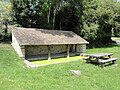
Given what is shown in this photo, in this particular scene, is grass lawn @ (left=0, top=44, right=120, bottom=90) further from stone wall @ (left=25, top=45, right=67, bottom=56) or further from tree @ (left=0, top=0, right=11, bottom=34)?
tree @ (left=0, top=0, right=11, bottom=34)

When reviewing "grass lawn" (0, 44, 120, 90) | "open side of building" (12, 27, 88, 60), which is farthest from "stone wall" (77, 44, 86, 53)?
"grass lawn" (0, 44, 120, 90)

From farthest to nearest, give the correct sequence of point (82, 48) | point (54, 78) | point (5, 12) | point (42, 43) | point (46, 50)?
point (82, 48), point (5, 12), point (46, 50), point (42, 43), point (54, 78)

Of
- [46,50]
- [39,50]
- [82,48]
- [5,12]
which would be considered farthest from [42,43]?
[5,12]

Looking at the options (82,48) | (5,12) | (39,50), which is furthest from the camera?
(82,48)

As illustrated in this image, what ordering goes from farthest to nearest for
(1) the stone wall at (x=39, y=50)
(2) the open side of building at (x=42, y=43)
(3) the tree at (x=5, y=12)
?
(3) the tree at (x=5, y=12) < (1) the stone wall at (x=39, y=50) < (2) the open side of building at (x=42, y=43)

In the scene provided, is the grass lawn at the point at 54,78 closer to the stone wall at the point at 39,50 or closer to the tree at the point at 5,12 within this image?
the stone wall at the point at 39,50

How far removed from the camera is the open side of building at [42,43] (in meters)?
20.7

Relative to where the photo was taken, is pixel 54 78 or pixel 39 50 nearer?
pixel 54 78

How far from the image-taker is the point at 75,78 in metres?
14.5

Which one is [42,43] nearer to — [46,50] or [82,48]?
[46,50]

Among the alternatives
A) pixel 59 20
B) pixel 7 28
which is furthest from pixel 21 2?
pixel 59 20

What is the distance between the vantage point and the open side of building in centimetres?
2066

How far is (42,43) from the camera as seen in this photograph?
21312 millimetres

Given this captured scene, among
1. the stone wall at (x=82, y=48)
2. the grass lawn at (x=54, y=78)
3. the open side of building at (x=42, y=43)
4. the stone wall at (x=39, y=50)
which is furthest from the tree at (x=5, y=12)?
the stone wall at (x=82, y=48)
